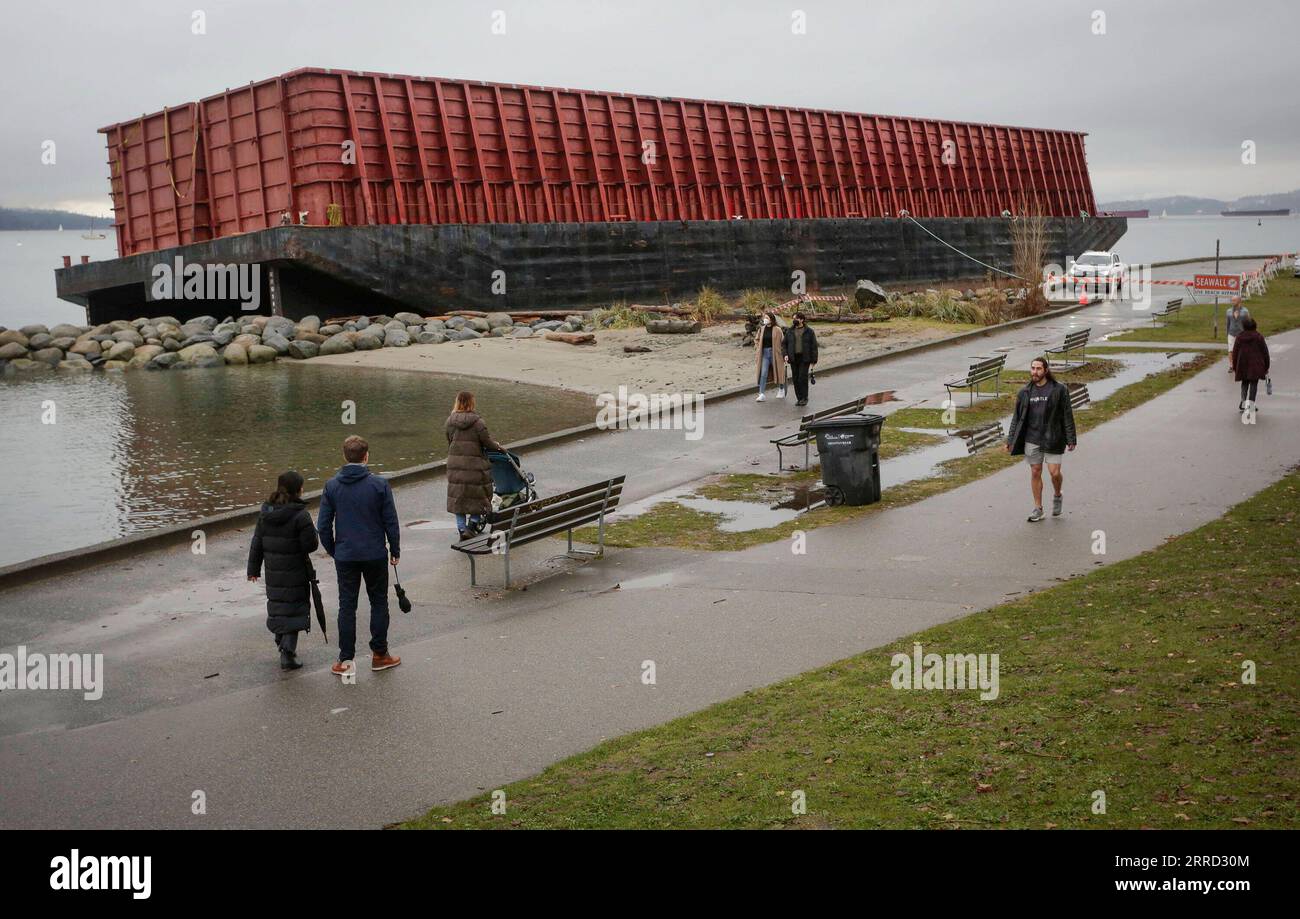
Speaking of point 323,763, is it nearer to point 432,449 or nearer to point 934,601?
point 934,601

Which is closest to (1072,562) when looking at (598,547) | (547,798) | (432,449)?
(598,547)

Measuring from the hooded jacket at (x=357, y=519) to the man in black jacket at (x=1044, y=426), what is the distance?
7.25 metres

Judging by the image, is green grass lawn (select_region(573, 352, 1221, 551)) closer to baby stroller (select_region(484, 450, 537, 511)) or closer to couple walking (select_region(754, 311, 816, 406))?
baby stroller (select_region(484, 450, 537, 511))

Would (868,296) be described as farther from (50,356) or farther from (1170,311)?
(50,356)

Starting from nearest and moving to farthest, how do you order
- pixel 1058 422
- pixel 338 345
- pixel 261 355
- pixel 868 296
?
pixel 1058 422
pixel 261 355
pixel 338 345
pixel 868 296

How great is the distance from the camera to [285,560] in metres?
9.37

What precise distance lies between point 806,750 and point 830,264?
42.0 m

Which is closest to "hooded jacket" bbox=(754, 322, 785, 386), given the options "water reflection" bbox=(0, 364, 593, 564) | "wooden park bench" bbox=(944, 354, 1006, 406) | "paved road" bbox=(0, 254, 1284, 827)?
"wooden park bench" bbox=(944, 354, 1006, 406)

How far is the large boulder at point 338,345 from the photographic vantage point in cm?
3378

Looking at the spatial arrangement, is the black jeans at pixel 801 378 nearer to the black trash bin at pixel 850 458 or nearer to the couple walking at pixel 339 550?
the black trash bin at pixel 850 458

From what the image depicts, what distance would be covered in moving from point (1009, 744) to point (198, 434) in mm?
18115

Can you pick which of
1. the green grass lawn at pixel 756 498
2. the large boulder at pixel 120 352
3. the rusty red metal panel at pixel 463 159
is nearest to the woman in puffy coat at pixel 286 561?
the green grass lawn at pixel 756 498

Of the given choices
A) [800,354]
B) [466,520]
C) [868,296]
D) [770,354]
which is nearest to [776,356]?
[770,354]
